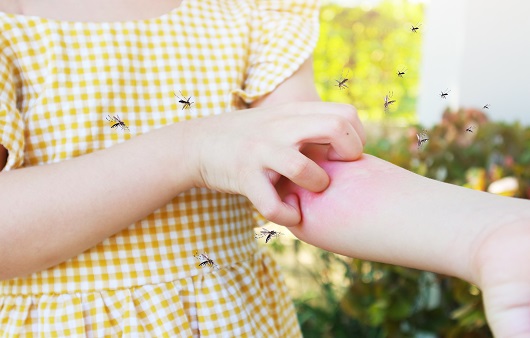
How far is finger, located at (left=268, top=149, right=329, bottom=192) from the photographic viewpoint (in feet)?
2.07

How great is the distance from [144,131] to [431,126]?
147 centimetres

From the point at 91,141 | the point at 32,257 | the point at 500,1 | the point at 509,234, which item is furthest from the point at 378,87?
the point at 509,234

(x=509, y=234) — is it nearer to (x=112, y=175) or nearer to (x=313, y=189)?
(x=313, y=189)

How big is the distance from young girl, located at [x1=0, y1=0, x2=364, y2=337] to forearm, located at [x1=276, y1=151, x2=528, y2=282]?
2 cm

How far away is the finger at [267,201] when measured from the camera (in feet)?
2.09

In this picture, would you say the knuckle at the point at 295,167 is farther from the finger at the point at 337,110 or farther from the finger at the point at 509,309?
the finger at the point at 509,309

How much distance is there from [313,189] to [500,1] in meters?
1.69

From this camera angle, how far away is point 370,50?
2.12 meters

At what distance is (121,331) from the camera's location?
2.76 feet

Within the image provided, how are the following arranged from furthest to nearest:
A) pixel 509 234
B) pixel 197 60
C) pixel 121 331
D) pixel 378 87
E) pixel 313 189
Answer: pixel 378 87 → pixel 197 60 → pixel 121 331 → pixel 313 189 → pixel 509 234

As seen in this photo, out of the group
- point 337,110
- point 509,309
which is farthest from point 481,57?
point 509,309

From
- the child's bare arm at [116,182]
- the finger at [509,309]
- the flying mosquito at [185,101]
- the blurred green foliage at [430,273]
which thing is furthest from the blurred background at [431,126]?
the finger at [509,309]

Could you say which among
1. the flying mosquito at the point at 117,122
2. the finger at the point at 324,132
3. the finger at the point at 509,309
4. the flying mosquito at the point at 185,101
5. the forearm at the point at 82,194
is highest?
the finger at the point at 324,132

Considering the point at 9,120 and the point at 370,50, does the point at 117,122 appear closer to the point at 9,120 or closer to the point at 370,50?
the point at 9,120
